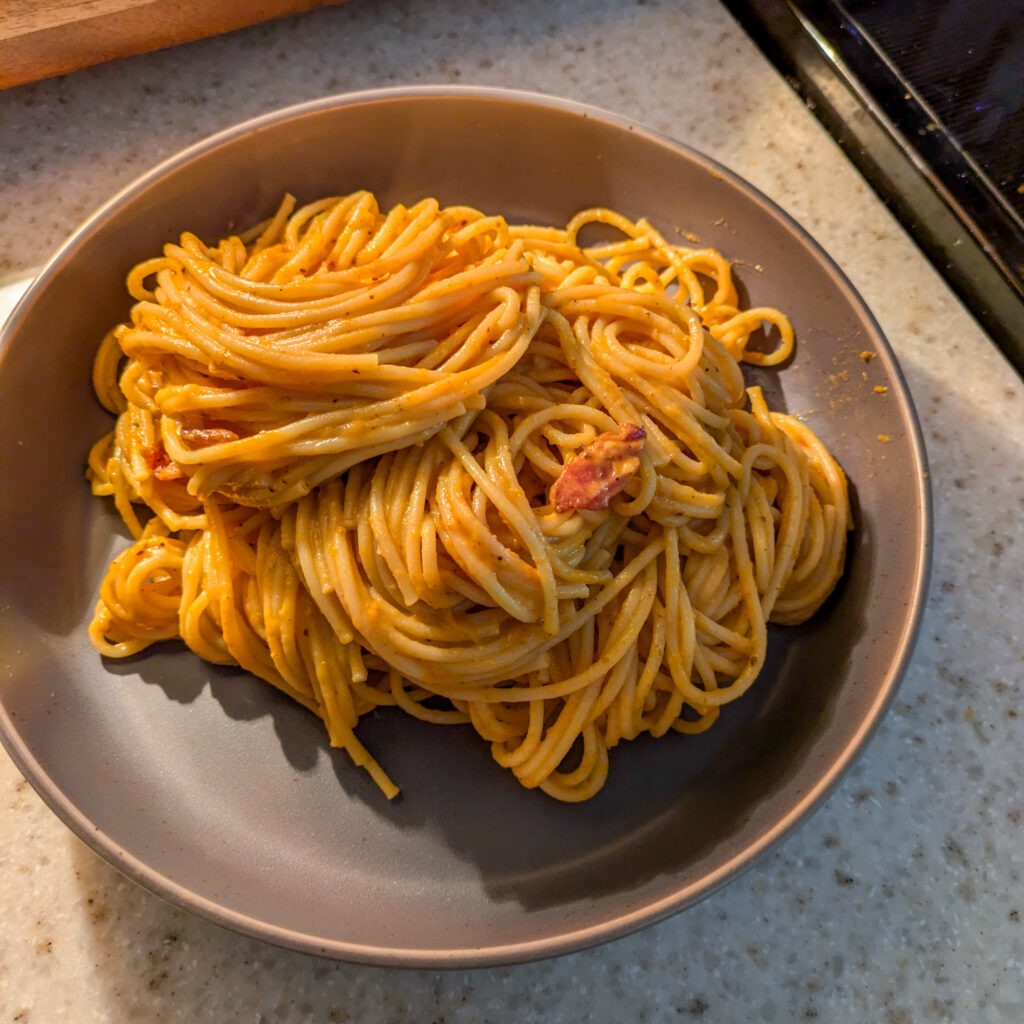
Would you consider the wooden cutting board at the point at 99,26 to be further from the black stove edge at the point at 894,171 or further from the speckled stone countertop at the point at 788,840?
the black stove edge at the point at 894,171

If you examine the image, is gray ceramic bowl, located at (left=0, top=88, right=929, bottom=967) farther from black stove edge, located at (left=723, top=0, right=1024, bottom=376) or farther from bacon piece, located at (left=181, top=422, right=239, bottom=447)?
black stove edge, located at (left=723, top=0, right=1024, bottom=376)

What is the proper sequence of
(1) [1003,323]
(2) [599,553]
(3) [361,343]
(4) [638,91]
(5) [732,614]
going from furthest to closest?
(4) [638,91] < (1) [1003,323] < (5) [732,614] < (2) [599,553] < (3) [361,343]

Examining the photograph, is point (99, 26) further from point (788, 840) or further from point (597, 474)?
point (788, 840)

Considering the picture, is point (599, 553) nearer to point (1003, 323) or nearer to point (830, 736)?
point (830, 736)

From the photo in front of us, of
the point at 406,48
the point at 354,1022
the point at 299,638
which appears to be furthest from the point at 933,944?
the point at 406,48

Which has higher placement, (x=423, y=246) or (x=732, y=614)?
(x=423, y=246)

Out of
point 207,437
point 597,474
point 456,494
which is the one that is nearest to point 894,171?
point 597,474

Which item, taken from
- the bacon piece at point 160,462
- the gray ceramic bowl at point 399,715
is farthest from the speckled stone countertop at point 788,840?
the bacon piece at point 160,462
